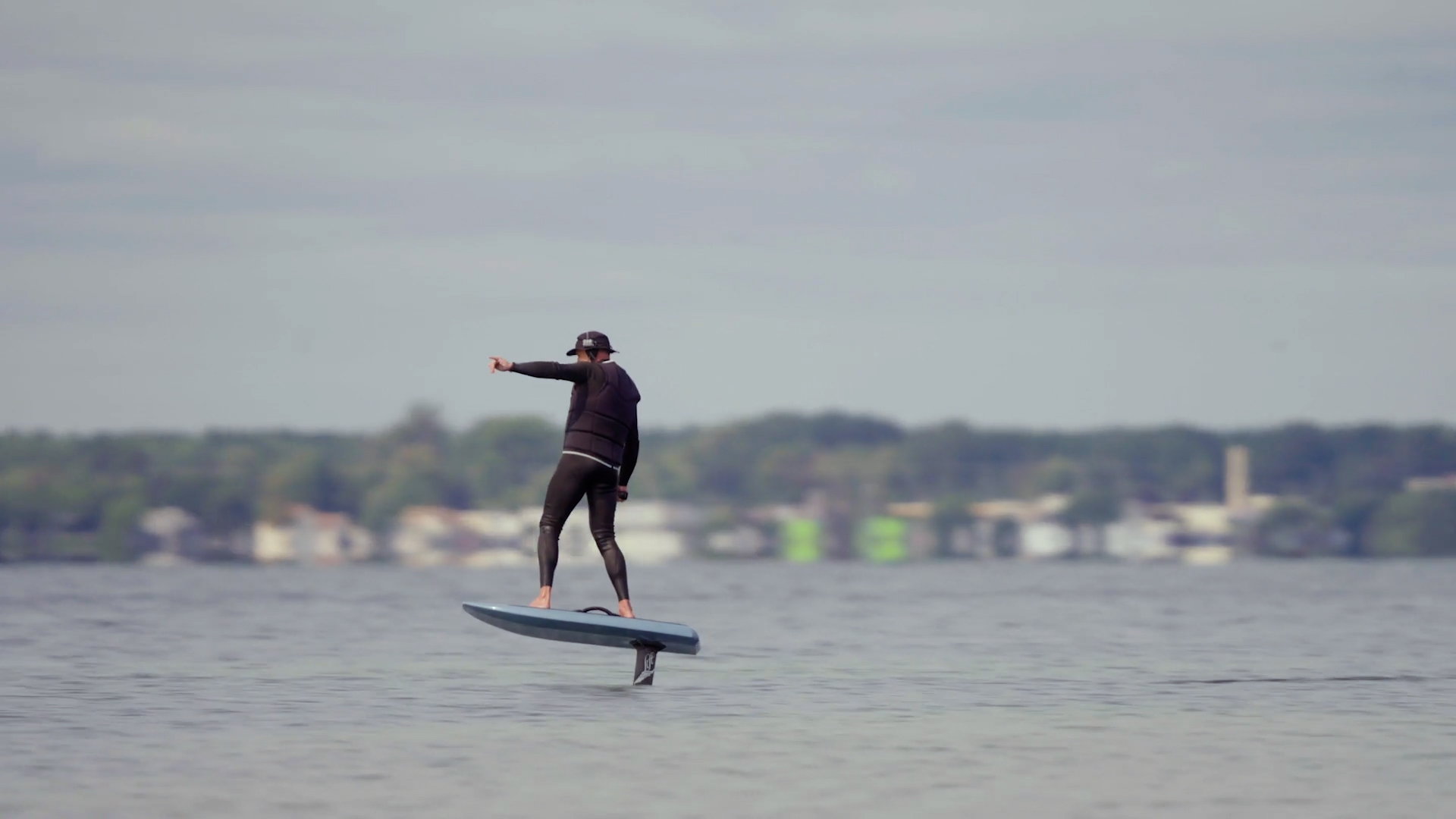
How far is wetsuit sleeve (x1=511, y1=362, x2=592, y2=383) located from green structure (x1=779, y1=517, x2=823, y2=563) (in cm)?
15546

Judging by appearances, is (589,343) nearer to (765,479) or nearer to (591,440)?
(591,440)

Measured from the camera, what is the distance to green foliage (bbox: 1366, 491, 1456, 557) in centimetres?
16100

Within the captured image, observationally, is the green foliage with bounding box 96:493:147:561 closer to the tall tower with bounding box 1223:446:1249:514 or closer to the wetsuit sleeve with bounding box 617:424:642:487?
the tall tower with bounding box 1223:446:1249:514

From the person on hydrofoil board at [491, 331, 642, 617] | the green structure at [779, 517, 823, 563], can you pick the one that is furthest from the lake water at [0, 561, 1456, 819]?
the green structure at [779, 517, 823, 563]

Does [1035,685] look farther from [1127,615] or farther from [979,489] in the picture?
[979,489]

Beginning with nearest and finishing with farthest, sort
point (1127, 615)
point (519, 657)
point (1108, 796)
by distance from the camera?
point (1108, 796) < point (519, 657) < point (1127, 615)

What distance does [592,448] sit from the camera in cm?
1936

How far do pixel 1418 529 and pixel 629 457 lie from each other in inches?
5944

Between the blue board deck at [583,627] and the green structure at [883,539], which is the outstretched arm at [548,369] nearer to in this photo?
the blue board deck at [583,627]

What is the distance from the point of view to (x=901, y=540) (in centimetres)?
17412

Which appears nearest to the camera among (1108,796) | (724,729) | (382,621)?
(1108,796)

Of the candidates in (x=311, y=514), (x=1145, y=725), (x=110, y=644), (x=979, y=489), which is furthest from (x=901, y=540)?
(x=1145, y=725)

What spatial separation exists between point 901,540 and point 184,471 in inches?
2190

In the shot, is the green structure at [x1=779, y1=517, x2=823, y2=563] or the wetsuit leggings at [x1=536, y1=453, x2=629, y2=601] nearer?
the wetsuit leggings at [x1=536, y1=453, x2=629, y2=601]
